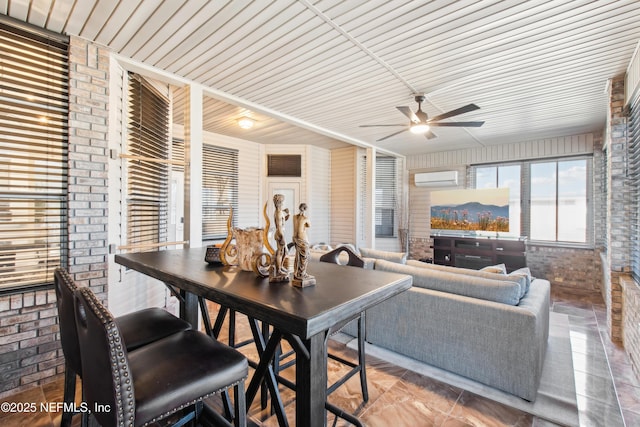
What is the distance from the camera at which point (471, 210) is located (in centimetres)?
620

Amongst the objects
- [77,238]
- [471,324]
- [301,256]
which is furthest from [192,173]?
[471,324]

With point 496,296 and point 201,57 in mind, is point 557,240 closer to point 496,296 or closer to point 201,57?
point 496,296

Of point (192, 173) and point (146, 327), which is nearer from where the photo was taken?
point (146, 327)

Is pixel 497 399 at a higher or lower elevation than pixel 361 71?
lower

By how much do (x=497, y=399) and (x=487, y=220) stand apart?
4.61 metres

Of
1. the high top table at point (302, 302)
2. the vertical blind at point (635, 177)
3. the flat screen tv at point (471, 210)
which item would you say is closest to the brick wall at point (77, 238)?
the high top table at point (302, 302)

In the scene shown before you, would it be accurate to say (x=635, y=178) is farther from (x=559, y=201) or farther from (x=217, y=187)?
(x=217, y=187)

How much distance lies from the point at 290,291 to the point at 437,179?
6.38 m

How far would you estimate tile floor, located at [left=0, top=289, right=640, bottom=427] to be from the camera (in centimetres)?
189

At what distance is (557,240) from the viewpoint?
565 centimetres

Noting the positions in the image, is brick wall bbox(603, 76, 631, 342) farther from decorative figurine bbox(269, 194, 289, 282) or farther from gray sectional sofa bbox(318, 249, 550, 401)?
decorative figurine bbox(269, 194, 289, 282)

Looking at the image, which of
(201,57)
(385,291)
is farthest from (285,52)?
(385,291)

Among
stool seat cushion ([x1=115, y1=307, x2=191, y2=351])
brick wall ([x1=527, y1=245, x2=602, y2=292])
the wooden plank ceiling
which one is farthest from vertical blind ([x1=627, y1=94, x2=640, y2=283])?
stool seat cushion ([x1=115, y1=307, x2=191, y2=351])

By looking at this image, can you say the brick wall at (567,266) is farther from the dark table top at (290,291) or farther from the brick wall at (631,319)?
the dark table top at (290,291)
